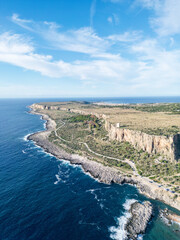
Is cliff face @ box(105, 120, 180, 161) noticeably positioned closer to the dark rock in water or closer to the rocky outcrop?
the rocky outcrop

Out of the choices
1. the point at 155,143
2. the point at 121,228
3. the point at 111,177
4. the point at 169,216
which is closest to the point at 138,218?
the point at 121,228

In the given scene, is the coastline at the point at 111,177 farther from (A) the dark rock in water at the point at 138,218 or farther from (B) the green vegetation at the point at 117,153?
(A) the dark rock in water at the point at 138,218

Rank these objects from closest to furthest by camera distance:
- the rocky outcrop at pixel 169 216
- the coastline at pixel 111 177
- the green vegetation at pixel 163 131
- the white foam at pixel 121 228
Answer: the white foam at pixel 121 228 → the rocky outcrop at pixel 169 216 → the coastline at pixel 111 177 → the green vegetation at pixel 163 131

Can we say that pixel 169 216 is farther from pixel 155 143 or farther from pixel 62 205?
pixel 62 205

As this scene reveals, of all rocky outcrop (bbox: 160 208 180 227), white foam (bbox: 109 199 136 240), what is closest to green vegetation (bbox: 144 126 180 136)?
rocky outcrop (bbox: 160 208 180 227)

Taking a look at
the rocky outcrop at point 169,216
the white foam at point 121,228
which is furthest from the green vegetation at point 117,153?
the white foam at point 121,228

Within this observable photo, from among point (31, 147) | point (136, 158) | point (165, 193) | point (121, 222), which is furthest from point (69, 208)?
point (31, 147)
